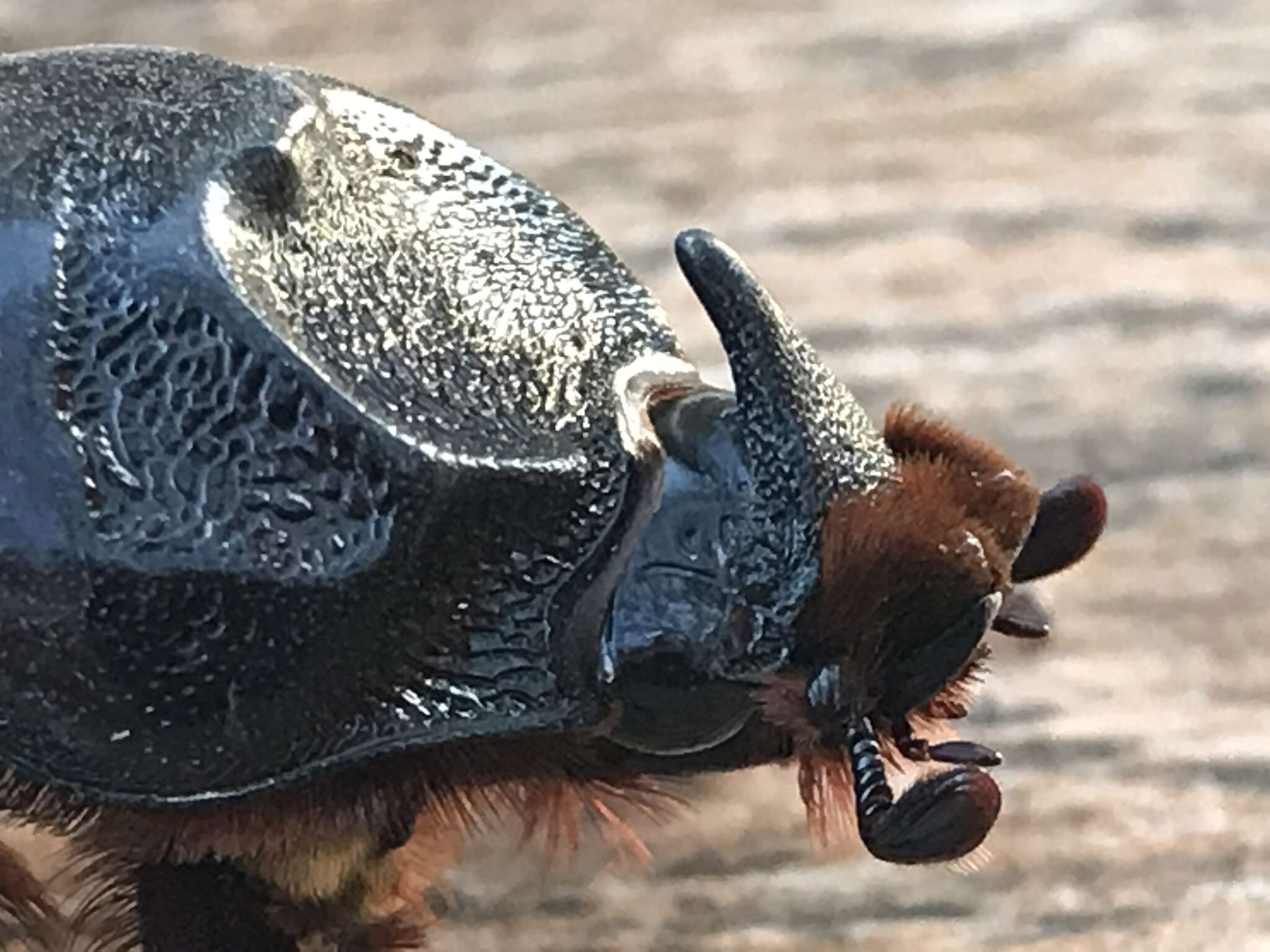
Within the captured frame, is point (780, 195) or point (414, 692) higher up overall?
point (780, 195)

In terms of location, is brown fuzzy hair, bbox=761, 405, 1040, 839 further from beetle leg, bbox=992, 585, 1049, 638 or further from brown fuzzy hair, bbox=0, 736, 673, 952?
brown fuzzy hair, bbox=0, 736, 673, 952

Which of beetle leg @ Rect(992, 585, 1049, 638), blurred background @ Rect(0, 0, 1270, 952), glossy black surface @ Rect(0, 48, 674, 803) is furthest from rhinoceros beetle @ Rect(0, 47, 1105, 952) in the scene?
blurred background @ Rect(0, 0, 1270, 952)

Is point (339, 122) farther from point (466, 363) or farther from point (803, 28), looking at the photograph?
point (803, 28)

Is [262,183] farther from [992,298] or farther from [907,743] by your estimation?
[992,298]

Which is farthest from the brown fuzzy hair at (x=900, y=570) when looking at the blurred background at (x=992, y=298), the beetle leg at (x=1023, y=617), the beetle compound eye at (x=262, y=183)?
the blurred background at (x=992, y=298)

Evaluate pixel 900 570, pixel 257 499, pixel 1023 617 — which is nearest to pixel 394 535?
pixel 257 499

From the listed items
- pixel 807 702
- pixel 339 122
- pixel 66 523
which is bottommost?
pixel 807 702

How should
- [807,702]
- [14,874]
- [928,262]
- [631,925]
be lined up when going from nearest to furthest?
[807,702]
[14,874]
[631,925]
[928,262]

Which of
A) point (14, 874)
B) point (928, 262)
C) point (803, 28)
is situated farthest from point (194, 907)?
point (803, 28)
